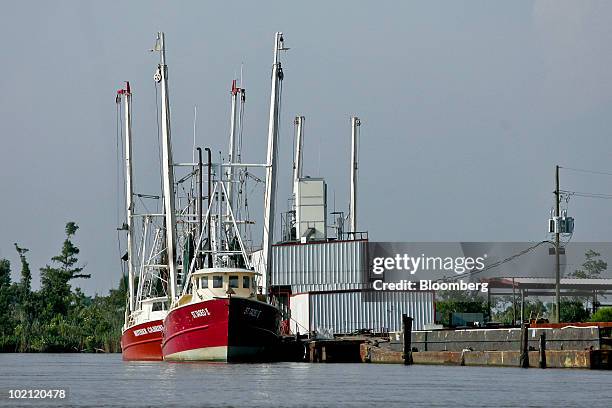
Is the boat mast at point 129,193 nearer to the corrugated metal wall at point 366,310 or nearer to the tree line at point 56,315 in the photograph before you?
the corrugated metal wall at point 366,310

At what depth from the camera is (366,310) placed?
340 ft

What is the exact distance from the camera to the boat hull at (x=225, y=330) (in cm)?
7388

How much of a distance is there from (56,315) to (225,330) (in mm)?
105910

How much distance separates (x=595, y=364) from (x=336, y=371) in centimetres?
1379

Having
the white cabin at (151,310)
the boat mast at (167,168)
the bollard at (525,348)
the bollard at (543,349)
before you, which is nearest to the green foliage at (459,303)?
the white cabin at (151,310)

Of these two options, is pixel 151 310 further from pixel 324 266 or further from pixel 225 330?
pixel 225 330

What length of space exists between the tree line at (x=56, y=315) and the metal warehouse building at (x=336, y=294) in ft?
196

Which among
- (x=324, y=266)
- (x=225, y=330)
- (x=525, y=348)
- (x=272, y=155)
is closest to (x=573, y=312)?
(x=324, y=266)

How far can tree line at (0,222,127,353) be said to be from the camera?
166 meters

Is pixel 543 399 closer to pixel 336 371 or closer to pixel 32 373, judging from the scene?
pixel 336 371

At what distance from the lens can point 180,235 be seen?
10412 centimetres

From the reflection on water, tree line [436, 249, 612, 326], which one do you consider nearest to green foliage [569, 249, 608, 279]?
tree line [436, 249, 612, 326]

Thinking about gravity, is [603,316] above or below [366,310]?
below

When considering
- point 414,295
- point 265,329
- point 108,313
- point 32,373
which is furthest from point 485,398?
point 108,313
